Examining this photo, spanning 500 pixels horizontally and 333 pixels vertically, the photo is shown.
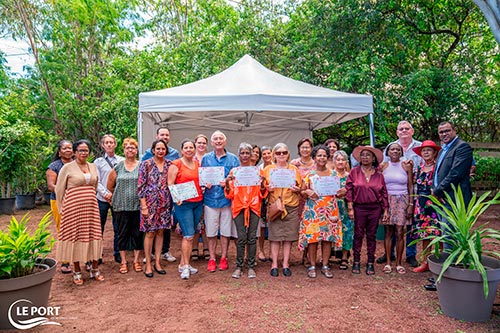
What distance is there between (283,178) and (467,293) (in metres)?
1.82

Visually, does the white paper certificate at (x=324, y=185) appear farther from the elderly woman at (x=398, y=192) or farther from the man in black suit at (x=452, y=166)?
the man in black suit at (x=452, y=166)

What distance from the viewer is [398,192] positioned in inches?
151

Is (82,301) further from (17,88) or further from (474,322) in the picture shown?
(17,88)

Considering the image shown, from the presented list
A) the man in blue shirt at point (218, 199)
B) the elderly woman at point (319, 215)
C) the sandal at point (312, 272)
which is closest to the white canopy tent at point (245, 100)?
the man in blue shirt at point (218, 199)

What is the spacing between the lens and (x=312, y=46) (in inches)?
315

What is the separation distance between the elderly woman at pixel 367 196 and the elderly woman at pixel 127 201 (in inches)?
91.8

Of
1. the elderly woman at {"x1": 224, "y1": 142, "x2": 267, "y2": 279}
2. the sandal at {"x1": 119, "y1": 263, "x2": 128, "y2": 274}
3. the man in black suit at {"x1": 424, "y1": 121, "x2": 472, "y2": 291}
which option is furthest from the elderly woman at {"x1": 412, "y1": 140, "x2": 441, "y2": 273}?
the sandal at {"x1": 119, "y1": 263, "x2": 128, "y2": 274}

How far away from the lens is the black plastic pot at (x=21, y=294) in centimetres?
252

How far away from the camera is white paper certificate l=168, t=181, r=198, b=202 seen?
3.60 meters

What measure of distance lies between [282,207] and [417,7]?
6737 millimetres

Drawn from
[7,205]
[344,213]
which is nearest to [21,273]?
[344,213]

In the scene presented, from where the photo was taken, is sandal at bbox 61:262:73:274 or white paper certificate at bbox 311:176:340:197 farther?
sandal at bbox 61:262:73:274

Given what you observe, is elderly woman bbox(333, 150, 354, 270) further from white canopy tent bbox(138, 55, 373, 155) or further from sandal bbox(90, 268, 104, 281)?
sandal bbox(90, 268, 104, 281)

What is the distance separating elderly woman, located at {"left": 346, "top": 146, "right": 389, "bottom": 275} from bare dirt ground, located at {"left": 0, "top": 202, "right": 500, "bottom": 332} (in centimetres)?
55
